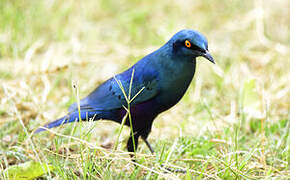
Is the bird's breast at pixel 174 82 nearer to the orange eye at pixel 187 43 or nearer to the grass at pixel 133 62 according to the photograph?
the orange eye at pixel 187 43

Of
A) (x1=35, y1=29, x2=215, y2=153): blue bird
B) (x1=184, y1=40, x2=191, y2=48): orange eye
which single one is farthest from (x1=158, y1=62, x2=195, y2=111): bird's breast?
(x1=184, y1=40, x2=191, y2=48): orange eye

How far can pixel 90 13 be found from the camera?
6.31 metres

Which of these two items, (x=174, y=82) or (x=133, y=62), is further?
(x=133, y=62)

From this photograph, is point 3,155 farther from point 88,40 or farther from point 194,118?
point 88,40

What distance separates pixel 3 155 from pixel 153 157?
1068 mm

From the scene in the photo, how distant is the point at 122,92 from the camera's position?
313 cm

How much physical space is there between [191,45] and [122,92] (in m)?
0.66

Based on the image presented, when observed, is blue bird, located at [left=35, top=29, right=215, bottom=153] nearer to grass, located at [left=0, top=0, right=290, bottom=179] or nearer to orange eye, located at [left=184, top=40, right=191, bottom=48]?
orange eye, located at [left=184, top=40, right=191, bottom=48]

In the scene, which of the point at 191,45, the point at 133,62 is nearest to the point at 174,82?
the point at 191,45

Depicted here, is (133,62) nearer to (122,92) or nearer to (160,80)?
(122,92)

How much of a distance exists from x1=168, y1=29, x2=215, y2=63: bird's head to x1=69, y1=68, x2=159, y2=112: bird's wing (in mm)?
251

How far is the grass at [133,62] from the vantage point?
2.72 metres

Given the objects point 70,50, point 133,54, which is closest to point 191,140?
point 133,54

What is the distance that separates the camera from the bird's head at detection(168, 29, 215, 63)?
2.79 metres
